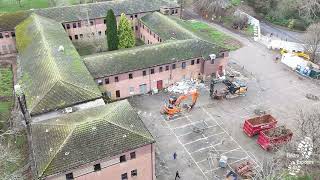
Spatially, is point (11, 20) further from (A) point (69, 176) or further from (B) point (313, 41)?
(B) point (313, 41)

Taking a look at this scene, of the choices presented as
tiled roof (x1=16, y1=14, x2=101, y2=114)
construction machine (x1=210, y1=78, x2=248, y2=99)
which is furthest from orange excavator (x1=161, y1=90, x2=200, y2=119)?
tiled roof (x1=16, y1=14, x2=101, y2=114)

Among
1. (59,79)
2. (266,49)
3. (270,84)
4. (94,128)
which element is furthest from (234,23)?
(94,128)

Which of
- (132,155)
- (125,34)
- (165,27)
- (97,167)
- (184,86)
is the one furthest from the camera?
(165,27)

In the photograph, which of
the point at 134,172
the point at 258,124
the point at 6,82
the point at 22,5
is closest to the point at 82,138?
the point at 134,172

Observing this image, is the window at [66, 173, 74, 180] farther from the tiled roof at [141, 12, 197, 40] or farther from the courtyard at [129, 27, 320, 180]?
the tiled roof at [141, 12, 197, 40]

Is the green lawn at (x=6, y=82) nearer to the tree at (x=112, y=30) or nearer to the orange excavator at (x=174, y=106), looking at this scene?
the tree at (x=112, y=30)

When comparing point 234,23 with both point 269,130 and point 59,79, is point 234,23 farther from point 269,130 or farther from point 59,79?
point 59,79

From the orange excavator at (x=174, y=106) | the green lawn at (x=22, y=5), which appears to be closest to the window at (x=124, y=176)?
the orange excavator at (x=174, y=106)
